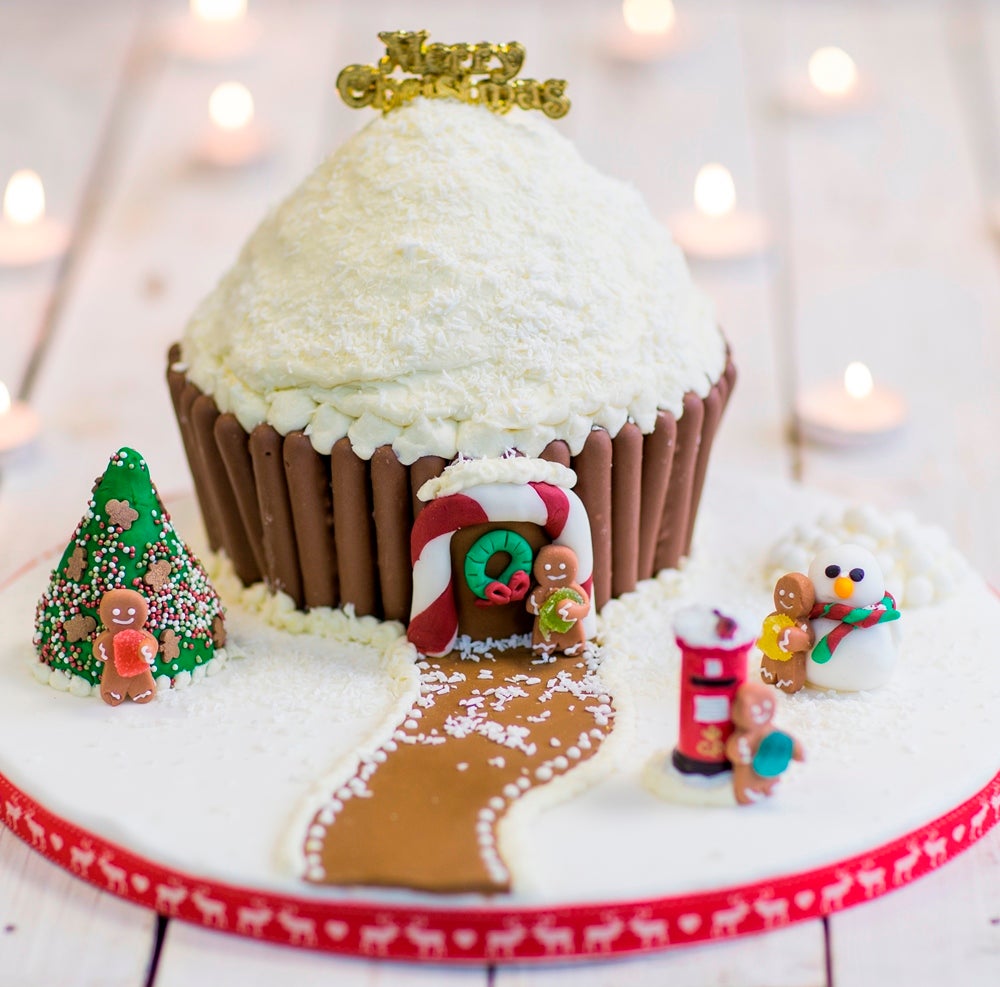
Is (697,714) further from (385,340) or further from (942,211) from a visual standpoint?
(942,211)

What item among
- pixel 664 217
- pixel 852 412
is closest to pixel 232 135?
pixel 664 217

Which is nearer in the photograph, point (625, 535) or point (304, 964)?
point (304, 964)

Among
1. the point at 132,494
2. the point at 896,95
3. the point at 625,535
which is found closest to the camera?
the point at 132,494

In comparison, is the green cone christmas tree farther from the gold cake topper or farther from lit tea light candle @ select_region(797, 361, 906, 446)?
→ lit tea light candle @ select_region(797, 361, 906, 446)

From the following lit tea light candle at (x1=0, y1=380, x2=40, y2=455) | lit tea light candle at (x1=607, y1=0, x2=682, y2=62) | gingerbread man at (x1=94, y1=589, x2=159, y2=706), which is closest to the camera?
gingerbread man at (x1=94, y1=589, x2=159, y2=706)

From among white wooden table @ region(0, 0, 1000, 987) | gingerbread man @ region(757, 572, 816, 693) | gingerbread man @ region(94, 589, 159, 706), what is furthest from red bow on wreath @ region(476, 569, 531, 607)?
white wooden table @ region(0, 0, 1000, 987)

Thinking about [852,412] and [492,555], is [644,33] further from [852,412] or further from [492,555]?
[492,555]

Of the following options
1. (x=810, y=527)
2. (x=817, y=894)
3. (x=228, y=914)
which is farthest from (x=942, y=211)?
(x=228, y=914)
